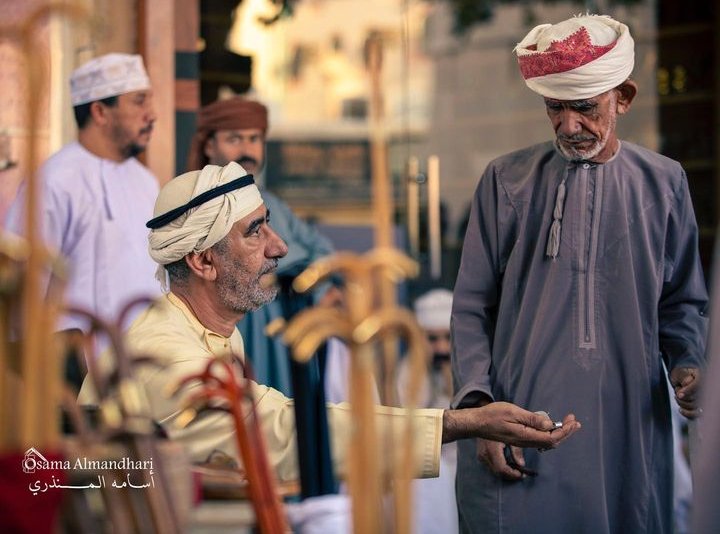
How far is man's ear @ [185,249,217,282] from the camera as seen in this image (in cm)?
296

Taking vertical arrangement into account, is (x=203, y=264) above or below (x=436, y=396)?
above

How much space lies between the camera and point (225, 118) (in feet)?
13.8

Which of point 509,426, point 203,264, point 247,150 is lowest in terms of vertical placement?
point 509,426

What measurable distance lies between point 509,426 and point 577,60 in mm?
792

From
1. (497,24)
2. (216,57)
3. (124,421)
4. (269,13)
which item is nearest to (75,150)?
(216,57)

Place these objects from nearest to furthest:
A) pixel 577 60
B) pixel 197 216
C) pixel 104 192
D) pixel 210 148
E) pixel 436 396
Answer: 1. pixel 577 60
2. pixel 197 216
3. pixel 104 192
4. pixel 210 148
5. pixel 436 396

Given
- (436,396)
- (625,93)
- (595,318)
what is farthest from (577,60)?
(436,396)

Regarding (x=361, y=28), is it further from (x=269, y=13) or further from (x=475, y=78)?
(x=269, y=13)

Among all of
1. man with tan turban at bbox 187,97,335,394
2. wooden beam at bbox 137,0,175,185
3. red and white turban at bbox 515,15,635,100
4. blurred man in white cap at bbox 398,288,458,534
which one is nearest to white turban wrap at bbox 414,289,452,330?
blurred man in white cap at bbox 398,288,458,534

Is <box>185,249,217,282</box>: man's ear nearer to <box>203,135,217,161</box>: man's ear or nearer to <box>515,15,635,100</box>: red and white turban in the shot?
<box>515,15,635,100</box>: red and white turban

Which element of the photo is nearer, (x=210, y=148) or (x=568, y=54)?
(x=568, y=54)

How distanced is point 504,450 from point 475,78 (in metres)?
5.83

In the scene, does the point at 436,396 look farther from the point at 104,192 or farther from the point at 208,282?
the point at 208,282

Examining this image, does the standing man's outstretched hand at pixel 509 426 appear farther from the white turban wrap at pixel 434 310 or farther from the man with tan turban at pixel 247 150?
the white turban wrap at pixel 434 310
